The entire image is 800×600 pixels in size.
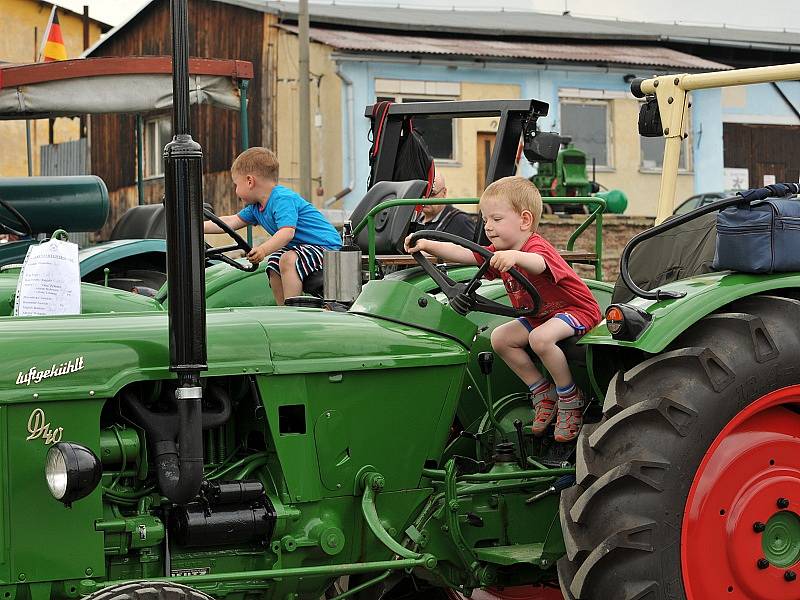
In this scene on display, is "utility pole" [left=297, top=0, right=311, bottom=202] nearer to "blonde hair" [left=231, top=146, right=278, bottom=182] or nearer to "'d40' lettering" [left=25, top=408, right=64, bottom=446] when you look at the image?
"blonde hair" [left=231, top=146, right=278, bottom=182]

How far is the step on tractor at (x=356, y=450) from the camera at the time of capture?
370 cm

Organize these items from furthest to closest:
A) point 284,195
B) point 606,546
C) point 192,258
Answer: point 284,195 < point 606,546 < point 192,258

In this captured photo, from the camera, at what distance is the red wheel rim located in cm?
401

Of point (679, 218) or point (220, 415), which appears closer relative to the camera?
point (220, 415)

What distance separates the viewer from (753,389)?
13.3 feet

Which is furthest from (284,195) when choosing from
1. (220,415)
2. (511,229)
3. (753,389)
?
(753,389)

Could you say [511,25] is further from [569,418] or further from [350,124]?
Result: [569,418]

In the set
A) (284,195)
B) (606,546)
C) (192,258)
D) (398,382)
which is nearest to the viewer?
(192,258)

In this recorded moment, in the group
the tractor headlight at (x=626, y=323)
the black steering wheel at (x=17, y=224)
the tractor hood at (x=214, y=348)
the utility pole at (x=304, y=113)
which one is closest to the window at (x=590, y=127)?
the utility pole at (x=304, y=113)

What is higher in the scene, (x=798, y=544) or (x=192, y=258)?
(x=192, y=258)

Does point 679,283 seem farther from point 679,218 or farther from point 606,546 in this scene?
point 606,546

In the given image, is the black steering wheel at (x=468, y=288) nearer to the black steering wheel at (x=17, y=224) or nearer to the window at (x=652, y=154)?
the black steering wheel at (x=17, y=224)

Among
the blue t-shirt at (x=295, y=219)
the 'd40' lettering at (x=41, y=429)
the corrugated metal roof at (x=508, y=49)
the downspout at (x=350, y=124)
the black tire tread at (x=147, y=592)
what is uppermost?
the corrugated metal roof at (x=508, y=49)

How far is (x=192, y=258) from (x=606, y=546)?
149cm
